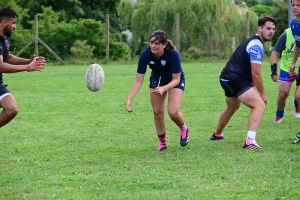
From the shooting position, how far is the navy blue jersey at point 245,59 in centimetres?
814

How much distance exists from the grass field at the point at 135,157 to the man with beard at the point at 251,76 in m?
0.42

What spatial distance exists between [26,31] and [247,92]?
25.7 m

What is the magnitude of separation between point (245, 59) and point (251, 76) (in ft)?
0.84

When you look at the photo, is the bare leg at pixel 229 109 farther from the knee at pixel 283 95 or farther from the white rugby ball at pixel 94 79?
the knee at pixel 283 95

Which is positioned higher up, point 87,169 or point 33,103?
point 87,169

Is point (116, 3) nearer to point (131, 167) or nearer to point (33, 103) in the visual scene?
point (33, 103)

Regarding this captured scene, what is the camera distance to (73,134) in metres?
9.85

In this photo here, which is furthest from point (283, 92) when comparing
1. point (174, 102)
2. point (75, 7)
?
point (75, 7)

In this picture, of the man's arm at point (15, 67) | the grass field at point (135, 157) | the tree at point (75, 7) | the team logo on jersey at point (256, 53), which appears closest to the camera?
the grass field at point (135, 157)

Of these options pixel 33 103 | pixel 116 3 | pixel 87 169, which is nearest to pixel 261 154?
pixel 87 169

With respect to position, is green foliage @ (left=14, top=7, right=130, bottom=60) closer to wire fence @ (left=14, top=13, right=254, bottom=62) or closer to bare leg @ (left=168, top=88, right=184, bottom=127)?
wire fence @ (left=14, top=13, right=254, bottom=62)

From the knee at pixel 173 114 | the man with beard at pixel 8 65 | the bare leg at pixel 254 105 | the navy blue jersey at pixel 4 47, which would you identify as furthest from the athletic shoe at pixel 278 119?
the navy blue jersey at pixel 4 47

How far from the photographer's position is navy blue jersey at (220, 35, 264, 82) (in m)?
8.14

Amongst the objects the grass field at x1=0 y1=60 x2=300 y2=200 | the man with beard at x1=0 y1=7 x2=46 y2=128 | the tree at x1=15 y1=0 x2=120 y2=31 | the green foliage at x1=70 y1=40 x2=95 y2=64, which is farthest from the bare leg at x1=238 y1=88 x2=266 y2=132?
the tree at x1=15 y1=0 x2=120 y2=31
